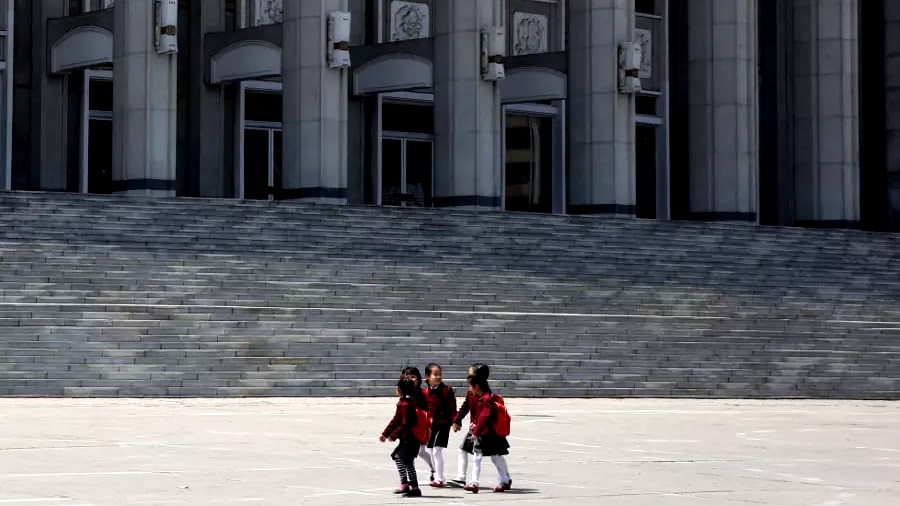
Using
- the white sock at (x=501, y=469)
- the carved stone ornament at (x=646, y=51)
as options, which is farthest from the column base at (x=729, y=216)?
the white sock at (x=501, y=469)

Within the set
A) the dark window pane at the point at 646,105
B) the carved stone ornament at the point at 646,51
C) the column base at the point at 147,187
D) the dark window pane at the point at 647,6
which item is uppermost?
the dark window pane at the point at 647,6

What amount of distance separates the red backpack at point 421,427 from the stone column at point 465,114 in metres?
29.9

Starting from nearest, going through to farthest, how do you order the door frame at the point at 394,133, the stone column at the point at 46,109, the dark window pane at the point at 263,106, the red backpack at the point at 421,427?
the red backpack at the point at 421,427, the stone column at the point at 46,109, the dark window pane at the point at 263,106, the door frame at the point at 394,133

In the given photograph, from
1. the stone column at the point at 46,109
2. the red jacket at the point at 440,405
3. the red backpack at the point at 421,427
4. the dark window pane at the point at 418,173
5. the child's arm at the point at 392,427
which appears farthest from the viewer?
the dark window pane at the point at 418,173

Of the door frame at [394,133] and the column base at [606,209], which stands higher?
the door frame at [394,133]

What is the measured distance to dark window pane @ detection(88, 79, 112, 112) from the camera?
46844 mm

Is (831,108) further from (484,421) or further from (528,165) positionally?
(484,421)

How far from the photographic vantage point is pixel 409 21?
2009 inches

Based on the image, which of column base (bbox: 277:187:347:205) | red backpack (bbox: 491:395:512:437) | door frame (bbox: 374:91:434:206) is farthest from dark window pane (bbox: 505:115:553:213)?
red backpack (bbox: 491:395:512:437)

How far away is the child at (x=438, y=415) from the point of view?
16.6 metres

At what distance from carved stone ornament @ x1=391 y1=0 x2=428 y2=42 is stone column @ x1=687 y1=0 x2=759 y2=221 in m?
8.03

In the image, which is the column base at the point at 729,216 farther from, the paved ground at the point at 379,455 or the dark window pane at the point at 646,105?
the paved ground at the point at 379,455

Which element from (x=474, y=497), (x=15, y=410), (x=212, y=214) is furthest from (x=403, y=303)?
(x=474, y=497)

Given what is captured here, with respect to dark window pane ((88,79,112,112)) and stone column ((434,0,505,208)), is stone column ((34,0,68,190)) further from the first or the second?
stone column ((434,0,505,208))
